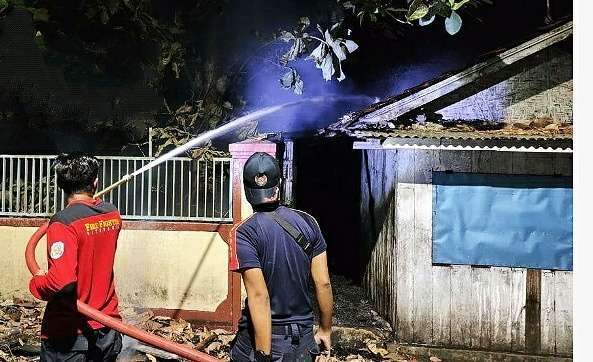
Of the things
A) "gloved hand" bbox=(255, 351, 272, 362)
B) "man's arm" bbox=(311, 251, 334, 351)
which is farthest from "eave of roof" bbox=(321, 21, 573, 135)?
"gloved hand" bbox=(255, 351, 272, 362)

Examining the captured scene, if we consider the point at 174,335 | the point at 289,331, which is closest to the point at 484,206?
the point at 174,335

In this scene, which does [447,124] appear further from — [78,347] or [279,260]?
[78,347]

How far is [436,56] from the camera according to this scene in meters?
15.4

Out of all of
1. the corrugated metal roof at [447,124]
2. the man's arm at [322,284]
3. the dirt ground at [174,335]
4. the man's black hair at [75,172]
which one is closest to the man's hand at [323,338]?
the man's arm at [322,284]

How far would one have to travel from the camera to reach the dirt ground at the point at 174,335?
801cm

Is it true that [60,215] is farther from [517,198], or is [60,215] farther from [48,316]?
[517,198]

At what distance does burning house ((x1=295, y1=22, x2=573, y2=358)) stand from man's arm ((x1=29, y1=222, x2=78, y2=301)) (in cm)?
493

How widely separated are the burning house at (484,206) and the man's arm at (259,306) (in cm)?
458

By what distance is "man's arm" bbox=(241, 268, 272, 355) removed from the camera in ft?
13.1

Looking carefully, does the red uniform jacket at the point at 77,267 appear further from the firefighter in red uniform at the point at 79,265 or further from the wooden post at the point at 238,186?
the wooden post at the point at 238,186

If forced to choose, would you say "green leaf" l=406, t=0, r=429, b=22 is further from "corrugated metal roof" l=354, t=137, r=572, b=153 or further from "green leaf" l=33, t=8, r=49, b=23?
"green leaf" l=33, t=8, r=49, b=23

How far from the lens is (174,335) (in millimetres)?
8828

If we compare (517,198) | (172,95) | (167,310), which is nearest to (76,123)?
(172,95)

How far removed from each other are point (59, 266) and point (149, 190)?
5.42 meters
